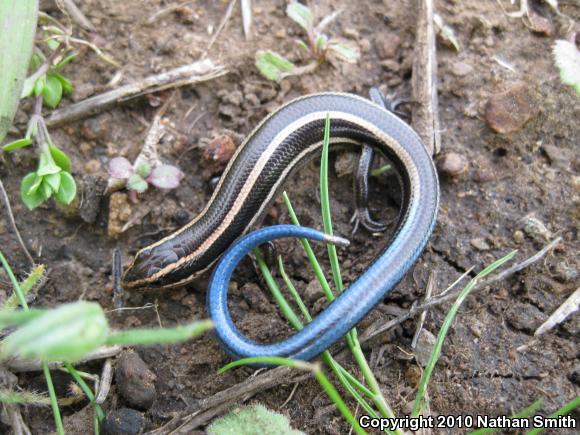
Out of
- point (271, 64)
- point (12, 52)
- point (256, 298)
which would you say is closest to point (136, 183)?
point (12, 52)

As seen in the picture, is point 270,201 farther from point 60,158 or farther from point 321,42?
point 60,158

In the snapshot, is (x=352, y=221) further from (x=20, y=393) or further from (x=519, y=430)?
(x=20, y=393)

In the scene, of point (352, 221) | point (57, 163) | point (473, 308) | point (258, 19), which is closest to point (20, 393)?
point (57, 163)

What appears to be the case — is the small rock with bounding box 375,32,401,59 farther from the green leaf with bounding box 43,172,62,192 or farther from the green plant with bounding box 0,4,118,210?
the green leaf with bounding box 43,172,62,192

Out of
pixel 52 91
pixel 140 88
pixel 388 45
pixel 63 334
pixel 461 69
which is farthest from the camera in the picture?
pixel 388 45

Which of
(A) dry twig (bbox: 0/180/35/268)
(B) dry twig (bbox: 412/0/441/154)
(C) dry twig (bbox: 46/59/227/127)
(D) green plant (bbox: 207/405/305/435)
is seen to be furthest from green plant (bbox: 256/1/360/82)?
(D) green plant (bbox: 207/405/305/435)
